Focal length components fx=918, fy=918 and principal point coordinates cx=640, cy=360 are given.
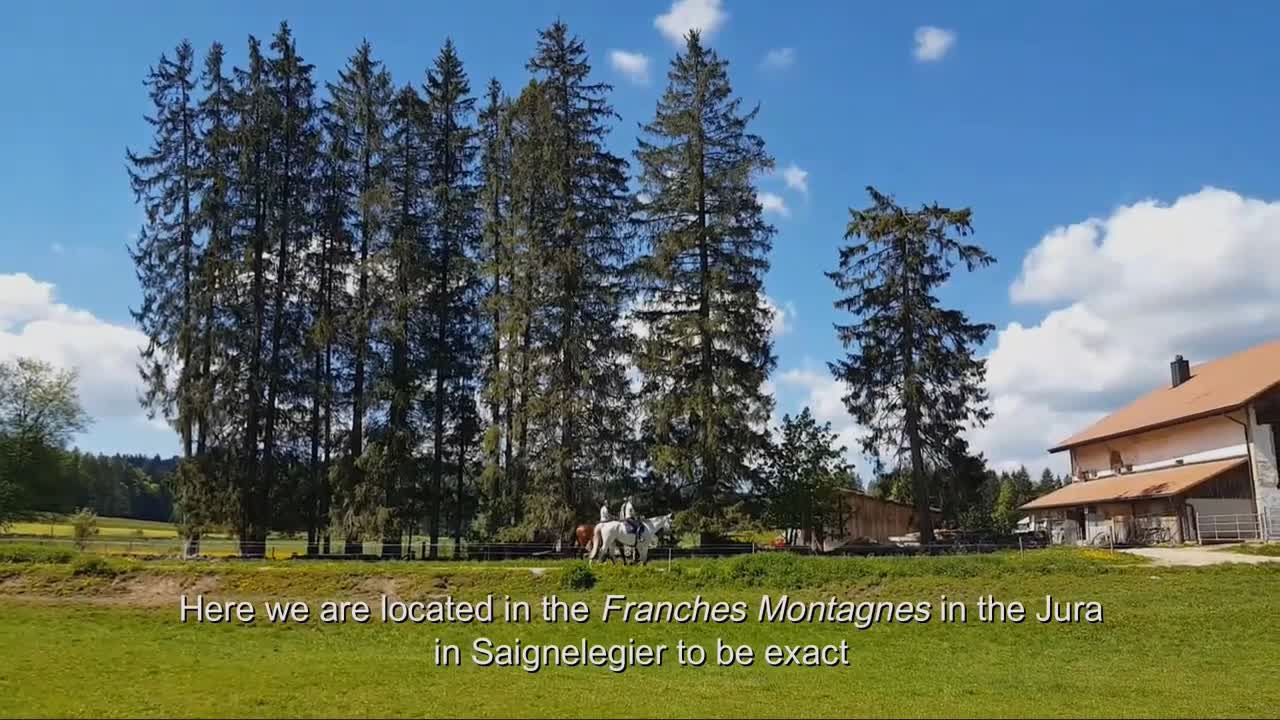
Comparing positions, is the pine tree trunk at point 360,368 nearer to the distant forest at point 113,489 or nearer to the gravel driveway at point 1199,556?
the gravel driveway at point 1199,556

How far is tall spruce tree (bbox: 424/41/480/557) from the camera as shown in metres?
37.6

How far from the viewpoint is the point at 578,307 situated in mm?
35938

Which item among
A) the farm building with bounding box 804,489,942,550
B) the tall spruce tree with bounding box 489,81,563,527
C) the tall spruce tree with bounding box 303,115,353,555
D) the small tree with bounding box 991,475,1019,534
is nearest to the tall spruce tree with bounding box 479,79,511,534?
the tall spruce tree with bounding box 489,81,563,527

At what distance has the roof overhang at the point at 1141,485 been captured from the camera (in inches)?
1374

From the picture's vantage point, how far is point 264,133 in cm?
3819

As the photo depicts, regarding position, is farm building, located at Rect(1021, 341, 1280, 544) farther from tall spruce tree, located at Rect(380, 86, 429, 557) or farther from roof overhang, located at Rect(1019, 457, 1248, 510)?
tall spruce tree, located at Rect(380, 86, 429, 557)

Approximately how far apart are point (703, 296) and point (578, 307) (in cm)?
492

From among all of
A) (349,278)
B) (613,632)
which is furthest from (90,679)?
(349,278)

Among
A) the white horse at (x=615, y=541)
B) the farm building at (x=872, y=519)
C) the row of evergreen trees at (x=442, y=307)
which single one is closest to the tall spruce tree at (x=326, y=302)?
the row of evergreen trees at (x=442, y=307)

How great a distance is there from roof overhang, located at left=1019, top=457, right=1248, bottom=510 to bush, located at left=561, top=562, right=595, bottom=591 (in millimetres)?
23455

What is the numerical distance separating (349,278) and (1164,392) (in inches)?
1544

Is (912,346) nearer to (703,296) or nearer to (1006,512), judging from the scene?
(703,296)

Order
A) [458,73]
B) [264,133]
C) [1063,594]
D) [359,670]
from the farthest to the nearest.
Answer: [458,73] < [264,133] < [1063,594] < [359,670]

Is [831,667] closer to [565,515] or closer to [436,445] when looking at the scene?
[565,515]
